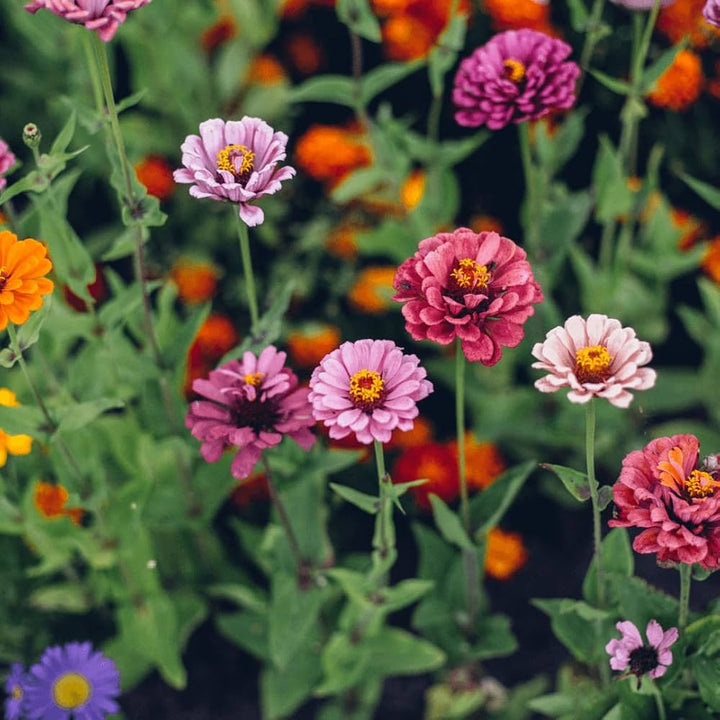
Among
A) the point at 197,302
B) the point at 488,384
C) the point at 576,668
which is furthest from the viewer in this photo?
the point at 197,302

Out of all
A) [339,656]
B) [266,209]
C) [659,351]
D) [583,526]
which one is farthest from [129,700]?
[659,351]

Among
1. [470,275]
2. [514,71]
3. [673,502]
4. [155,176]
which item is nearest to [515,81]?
[514,71]

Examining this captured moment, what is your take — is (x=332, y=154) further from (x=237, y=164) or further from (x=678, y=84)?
(x=237, y=164)

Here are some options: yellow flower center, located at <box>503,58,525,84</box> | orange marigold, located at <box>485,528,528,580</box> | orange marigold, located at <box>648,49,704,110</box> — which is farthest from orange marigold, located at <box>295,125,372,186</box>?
orange marigold, located at <box>485,528,528,580</box>

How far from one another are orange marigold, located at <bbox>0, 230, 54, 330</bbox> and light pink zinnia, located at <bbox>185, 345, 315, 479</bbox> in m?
0.22

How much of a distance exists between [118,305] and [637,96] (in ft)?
2.99

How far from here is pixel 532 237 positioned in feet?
5.52

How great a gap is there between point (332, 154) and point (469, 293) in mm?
1123

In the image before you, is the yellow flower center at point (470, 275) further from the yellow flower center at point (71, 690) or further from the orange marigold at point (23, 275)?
the yellow flower center at point (71, 690)

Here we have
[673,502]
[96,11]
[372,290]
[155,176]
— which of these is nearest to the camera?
[673,502]

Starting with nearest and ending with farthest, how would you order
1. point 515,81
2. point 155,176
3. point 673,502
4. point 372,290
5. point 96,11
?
point 673,502 < point 96,11 < point 515,81 < point 372,290 < point 155,176

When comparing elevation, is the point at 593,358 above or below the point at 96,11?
below

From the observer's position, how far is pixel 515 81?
1.34 metres

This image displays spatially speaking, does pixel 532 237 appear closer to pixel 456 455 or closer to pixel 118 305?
pixel 456 455
